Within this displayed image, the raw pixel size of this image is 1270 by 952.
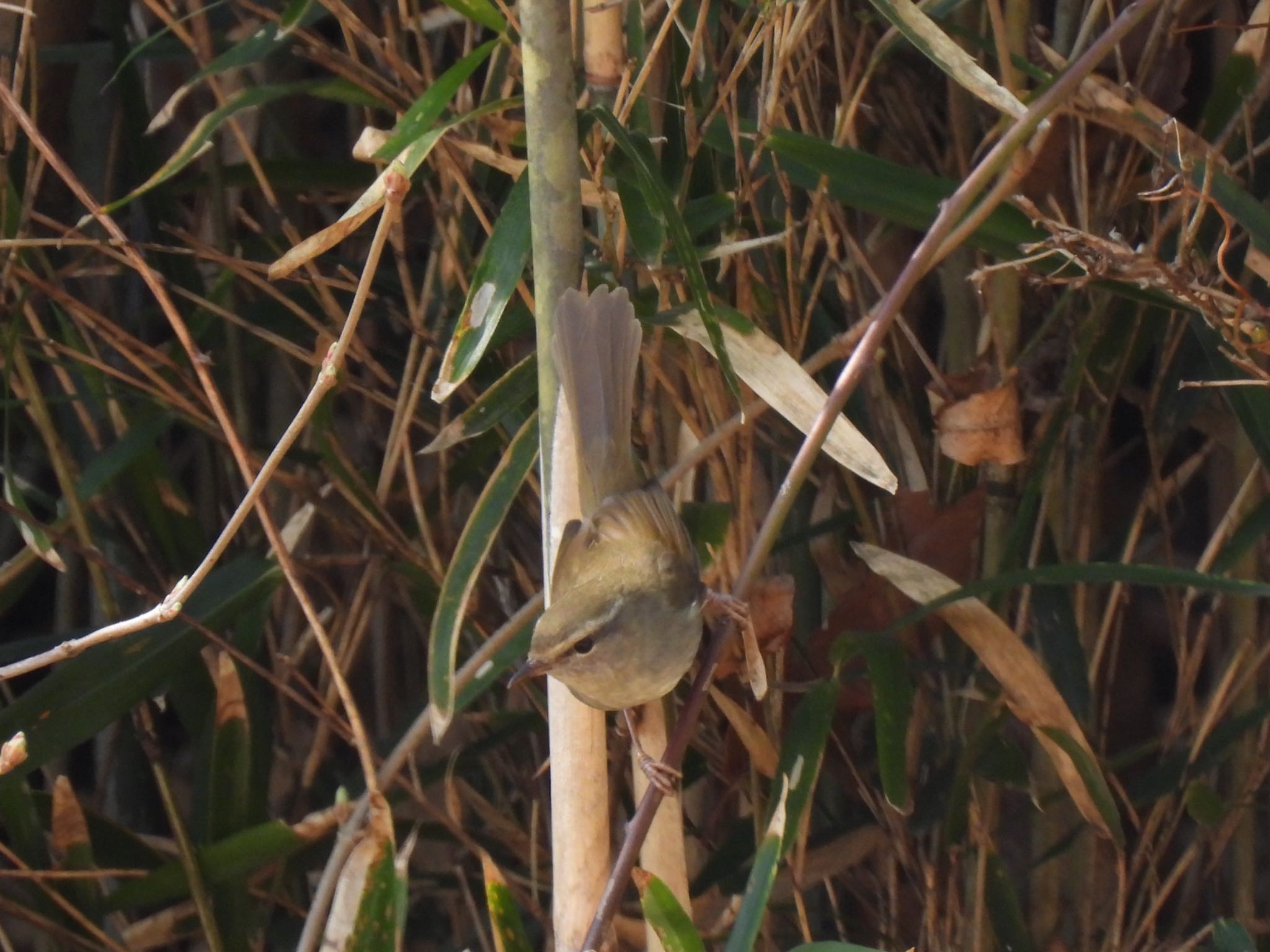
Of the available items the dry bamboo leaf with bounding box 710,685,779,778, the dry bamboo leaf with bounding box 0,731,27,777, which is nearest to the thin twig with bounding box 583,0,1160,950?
the dry bamboo leaf with bounding box 710,685,779,778

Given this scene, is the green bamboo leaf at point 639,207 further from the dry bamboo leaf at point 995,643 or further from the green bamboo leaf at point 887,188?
the dry bamboo leaf at point 995,643

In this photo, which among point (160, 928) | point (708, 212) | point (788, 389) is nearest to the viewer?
point (788, 389)

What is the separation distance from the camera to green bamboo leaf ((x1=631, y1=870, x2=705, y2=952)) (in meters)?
1.14

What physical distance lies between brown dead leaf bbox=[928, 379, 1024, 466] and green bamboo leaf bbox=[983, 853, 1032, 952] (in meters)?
0.49

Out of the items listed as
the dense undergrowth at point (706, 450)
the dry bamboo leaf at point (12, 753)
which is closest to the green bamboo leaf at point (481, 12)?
the dense undergrowth at point (706, 450)

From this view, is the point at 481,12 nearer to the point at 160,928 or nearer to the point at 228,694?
the point at 228,694

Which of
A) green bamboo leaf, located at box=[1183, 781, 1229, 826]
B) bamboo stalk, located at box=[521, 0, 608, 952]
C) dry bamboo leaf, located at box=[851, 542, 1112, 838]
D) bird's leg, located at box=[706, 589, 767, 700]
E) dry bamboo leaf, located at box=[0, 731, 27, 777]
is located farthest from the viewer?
green bamboo leaf, located at box=[1183, 781, 1229, 826]

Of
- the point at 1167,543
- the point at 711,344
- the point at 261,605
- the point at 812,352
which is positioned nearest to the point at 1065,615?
the point at 1167,543

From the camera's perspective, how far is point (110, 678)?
5.17ft

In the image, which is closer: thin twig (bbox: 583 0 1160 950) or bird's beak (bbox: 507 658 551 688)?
thin twig (bbox: 583 0 1160 950)

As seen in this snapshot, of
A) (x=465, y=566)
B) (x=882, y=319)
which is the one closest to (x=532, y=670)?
(x=465, y=566)

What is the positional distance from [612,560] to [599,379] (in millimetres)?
250

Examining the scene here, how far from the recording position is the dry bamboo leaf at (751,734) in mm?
1390

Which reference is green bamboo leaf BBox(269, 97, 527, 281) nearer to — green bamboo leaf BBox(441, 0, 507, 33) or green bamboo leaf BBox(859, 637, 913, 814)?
green bamboo leaf BBox(441, 0, 507, 33)
